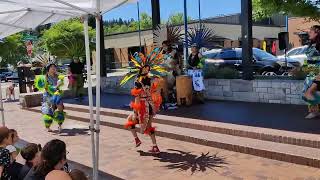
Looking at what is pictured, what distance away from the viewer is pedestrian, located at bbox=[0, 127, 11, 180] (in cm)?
428

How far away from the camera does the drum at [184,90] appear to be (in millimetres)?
10817

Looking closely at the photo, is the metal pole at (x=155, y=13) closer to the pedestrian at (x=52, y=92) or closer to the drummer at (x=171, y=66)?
the drummer at (x=171, y=66)

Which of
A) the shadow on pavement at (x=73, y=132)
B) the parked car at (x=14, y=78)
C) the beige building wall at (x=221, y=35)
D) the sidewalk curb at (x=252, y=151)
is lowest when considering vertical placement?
the shadow on pavement at (x=73, y=132)

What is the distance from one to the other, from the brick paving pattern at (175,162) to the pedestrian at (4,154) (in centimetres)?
223

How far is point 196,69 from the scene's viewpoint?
1091cm

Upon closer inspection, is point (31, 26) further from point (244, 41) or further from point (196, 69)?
point (244, 41)

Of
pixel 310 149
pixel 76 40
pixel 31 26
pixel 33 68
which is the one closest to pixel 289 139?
pixel 310 149

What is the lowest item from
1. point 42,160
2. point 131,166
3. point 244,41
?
point 131,166

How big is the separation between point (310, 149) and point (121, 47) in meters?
30.2

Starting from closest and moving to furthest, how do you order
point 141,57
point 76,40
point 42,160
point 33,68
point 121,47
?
1. point 42,160
2. point 141,57
3. point 33,68
4. point 76,40
5. point 121,47

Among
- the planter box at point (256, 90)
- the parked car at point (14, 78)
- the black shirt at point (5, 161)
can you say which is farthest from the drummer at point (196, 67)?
the parked car at point (14, 78)

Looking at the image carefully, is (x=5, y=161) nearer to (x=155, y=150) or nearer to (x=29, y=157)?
(x=29, y=157)

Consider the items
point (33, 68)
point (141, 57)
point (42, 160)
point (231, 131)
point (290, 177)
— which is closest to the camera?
point (42, 160)

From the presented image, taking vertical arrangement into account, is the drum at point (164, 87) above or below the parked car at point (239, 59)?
below
